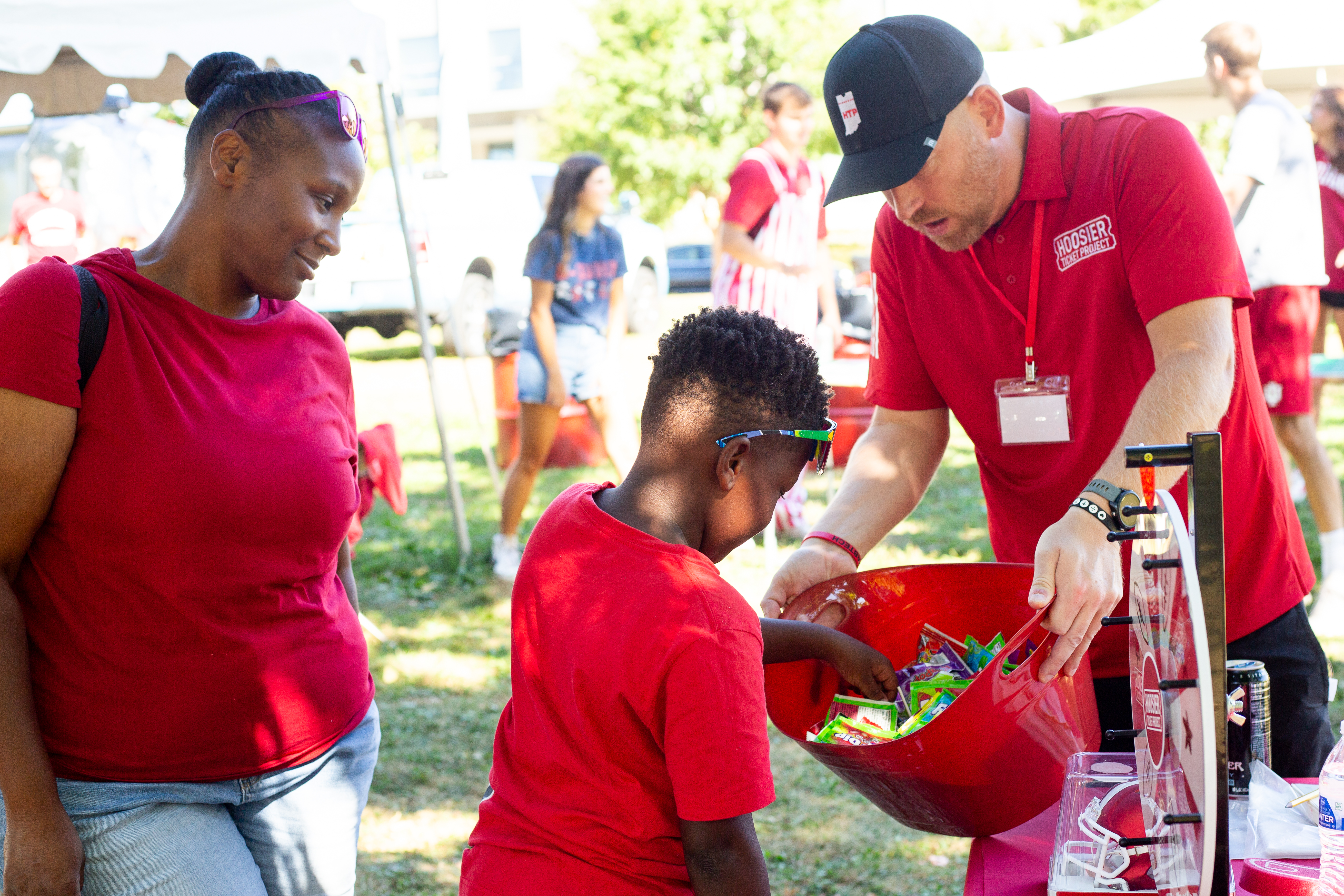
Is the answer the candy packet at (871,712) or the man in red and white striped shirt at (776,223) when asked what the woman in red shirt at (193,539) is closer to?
the candy packet at (871,712)

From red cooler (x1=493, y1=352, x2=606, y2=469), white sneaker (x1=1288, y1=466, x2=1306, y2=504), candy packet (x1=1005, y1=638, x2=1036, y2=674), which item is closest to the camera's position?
candy packet (x1=1005, y1=638, x2=1036, y2=674)

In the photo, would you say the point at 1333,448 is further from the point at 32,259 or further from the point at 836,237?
the point at 836,237

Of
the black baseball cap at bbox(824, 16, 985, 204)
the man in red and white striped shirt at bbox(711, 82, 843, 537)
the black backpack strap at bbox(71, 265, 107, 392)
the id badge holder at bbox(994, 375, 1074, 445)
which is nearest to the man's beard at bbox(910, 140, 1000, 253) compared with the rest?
the black baseball cap at bbox(824, 16, 985, 204)

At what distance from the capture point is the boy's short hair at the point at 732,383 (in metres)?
1.52

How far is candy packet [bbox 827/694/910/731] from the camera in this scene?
166 centimetres

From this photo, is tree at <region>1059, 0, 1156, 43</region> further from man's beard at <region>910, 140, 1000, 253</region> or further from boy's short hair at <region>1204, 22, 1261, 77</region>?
man's beard at <region>910, 140, 1000, 253</region>

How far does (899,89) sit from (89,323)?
127 cm

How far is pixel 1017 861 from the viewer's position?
1550 millimetres

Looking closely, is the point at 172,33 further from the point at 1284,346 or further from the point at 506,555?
the point at 1284,346

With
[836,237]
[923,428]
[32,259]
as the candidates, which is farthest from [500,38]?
[923,428]

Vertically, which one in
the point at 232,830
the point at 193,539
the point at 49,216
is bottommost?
the point at 232,830

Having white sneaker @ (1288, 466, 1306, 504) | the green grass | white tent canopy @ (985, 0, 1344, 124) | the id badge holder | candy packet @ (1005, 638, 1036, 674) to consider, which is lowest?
the green grass

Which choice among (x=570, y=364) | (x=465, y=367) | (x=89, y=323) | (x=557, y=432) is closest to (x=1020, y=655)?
(x=89, y=323)

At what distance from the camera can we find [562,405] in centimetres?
588
